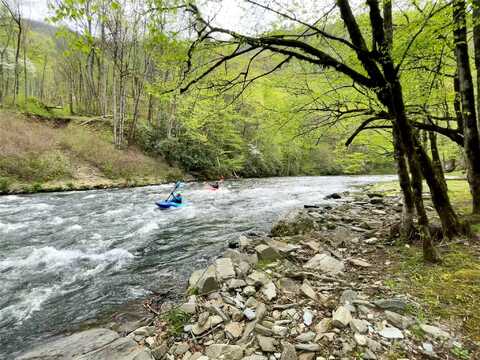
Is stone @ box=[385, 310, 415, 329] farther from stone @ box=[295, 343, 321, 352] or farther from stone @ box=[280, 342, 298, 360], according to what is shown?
stone @ box=[280, 342, 298, 360]

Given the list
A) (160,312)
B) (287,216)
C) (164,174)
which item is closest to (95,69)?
(164,174)

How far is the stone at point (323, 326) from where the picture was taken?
2803 millimetres

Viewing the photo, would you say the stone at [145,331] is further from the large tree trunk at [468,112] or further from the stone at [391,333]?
the large tree trunk at [468,112]

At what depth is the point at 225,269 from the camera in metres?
4.38

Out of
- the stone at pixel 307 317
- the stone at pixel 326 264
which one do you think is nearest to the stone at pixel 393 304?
the stone at pixel 307 317

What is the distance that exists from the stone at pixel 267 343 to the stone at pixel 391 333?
3.58 ft

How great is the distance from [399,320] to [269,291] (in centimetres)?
157

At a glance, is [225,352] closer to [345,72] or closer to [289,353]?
[289,353]

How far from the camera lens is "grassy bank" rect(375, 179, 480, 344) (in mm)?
2939

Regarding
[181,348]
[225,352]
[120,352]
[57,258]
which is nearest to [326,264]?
[225,352]

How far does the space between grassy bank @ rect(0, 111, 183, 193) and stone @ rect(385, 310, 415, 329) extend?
57.8 ft

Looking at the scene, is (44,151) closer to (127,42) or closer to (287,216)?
(127,42)

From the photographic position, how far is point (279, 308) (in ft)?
10.9

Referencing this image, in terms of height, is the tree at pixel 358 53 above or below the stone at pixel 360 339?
above
